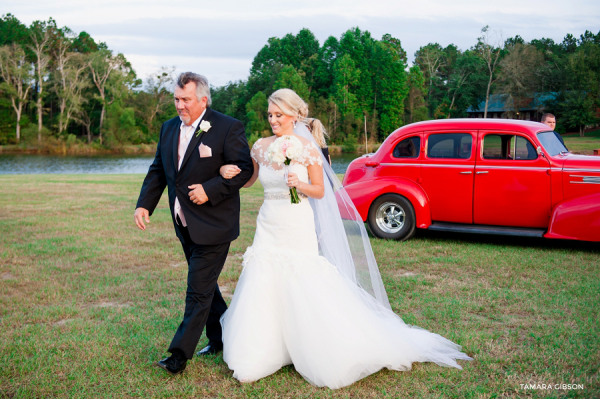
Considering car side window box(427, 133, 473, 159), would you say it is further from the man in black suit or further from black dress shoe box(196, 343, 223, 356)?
black dress shoe box(196, 343, 223, 356)

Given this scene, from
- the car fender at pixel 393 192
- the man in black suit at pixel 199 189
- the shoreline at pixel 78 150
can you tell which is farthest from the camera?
the shoreline at pixel 78 150

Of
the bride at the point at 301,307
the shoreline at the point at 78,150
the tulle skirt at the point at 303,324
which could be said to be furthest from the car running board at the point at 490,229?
the shoreline at the point at 78,150

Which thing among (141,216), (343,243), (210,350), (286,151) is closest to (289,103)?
(286,151)

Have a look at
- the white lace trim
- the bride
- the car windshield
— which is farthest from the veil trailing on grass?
the car windshield

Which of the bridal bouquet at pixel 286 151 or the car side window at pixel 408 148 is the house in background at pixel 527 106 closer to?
the car side window at pixel 408 148

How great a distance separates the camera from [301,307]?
12.4 ft

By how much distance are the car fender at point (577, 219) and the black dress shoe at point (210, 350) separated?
575cm

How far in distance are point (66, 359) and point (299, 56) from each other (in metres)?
92.6

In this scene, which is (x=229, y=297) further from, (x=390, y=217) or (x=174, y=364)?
(x=390, y=217)

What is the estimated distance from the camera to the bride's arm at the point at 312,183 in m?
3.88

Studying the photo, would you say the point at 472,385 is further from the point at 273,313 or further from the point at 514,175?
the point at 514,175

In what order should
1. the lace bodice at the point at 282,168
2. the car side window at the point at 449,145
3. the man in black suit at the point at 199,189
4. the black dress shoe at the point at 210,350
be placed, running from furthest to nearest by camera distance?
the car side window at the point at 449,145 < the black dress shoe at the point at 210,350 < the lace bodice at the point at 282,168 < the man in black suit at the point at 199,189

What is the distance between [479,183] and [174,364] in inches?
247

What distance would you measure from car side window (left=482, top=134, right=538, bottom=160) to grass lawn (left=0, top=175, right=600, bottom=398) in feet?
5.08
